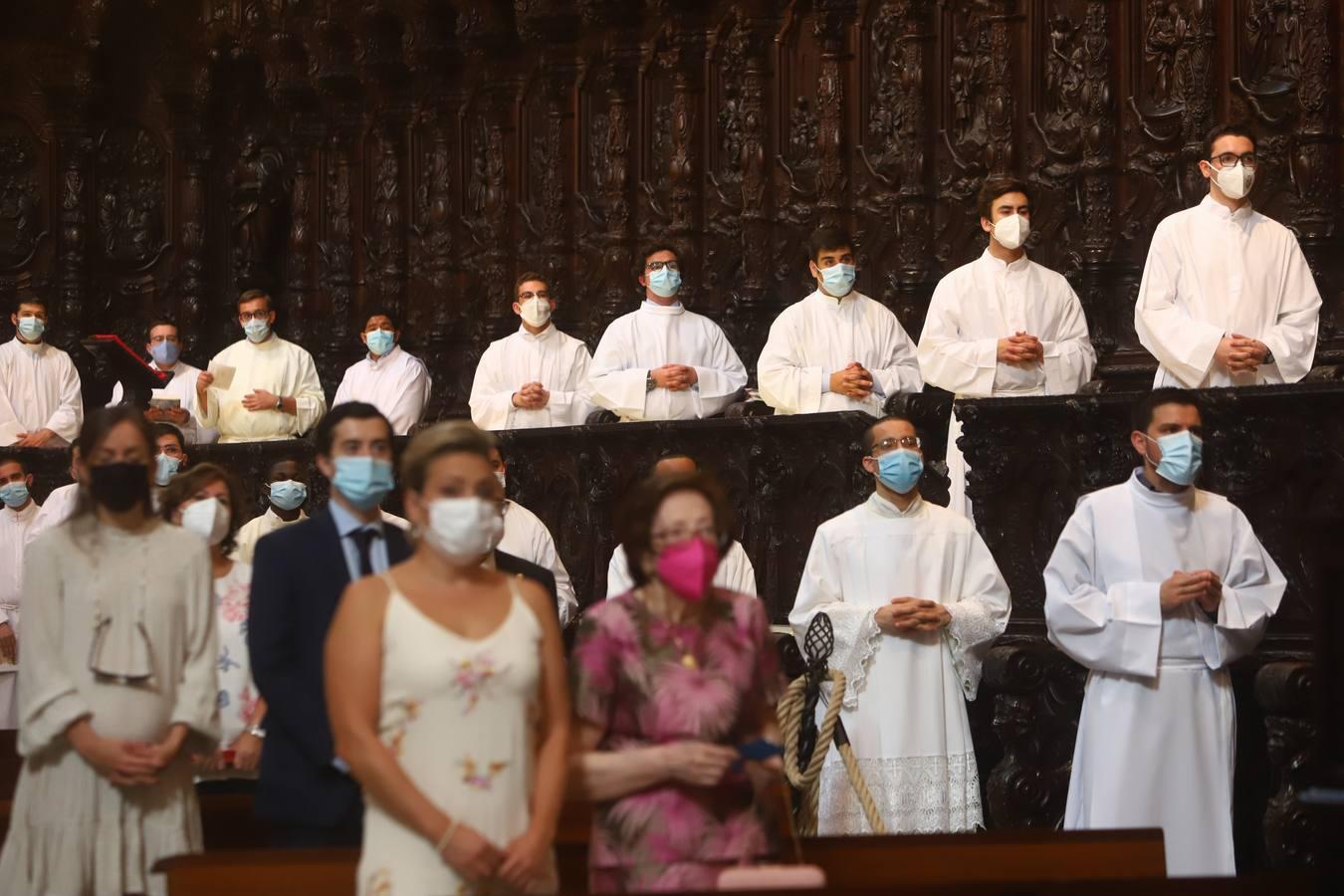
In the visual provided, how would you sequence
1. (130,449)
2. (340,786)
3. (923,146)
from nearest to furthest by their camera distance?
1. (340,786)
2. (130,449)
3. (923,146)

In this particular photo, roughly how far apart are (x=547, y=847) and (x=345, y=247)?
1211 cm

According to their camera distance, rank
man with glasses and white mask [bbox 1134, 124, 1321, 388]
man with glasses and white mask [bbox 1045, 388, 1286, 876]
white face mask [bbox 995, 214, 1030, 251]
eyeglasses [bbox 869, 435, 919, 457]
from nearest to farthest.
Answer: man with glasses and white mask [bbox 1045, 388, 1286, 876] < eyeglasses [bbox 869, 435, 919, 457] < man with glasses and white mask [bbox 1134, 124, 1321, 388] < white face mask [bbox 995, 214, 1030, 251]

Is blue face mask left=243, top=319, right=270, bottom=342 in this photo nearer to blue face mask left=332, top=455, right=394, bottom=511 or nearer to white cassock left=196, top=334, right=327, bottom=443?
white cassock left=196, top=334, right=327, bottom=443

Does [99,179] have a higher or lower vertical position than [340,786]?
higher

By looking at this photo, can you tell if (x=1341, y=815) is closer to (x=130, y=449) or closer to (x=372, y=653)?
(x=372, y=653)

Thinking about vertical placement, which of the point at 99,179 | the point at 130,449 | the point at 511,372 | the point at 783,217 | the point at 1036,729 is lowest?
the point at 1036,729

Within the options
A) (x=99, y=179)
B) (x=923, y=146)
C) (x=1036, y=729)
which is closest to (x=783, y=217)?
(x=923, y=146)

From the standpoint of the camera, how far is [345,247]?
52.9 feet

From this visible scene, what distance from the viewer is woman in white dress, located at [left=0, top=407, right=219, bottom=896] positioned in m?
5.32

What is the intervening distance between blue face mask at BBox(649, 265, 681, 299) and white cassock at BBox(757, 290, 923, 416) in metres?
0.75

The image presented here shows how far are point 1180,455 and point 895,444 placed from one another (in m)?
1.13

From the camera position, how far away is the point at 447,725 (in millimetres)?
4422

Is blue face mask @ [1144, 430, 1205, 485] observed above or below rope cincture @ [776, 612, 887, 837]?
above

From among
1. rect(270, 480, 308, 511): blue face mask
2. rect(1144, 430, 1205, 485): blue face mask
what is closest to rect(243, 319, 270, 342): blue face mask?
rect(270, 480, 308, 511): blue face mask
